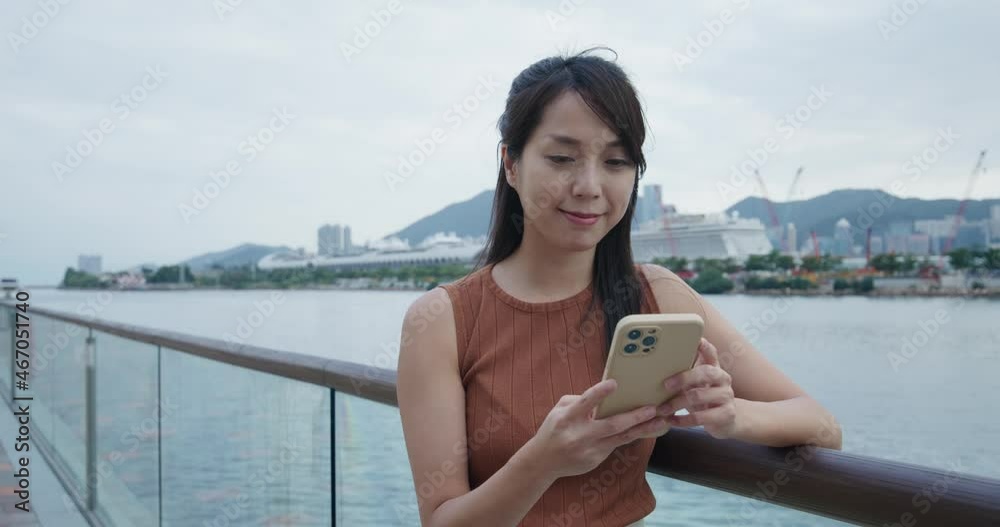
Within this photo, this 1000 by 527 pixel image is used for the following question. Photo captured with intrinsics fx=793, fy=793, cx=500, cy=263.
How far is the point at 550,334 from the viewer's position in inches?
54.2

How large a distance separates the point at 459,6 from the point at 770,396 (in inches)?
277

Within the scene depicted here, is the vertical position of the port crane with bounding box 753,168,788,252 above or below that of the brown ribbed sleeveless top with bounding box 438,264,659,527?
above

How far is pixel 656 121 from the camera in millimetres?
1453

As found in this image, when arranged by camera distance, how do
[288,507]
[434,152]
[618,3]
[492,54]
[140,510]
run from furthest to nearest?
[618,3] → [492,54] → [434,152] → [140,510] → [288,507]

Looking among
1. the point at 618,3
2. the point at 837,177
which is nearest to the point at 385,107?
the point at 618,3

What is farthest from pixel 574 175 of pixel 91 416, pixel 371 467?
pixel 91 416

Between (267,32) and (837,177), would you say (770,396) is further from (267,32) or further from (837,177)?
(837,177)
